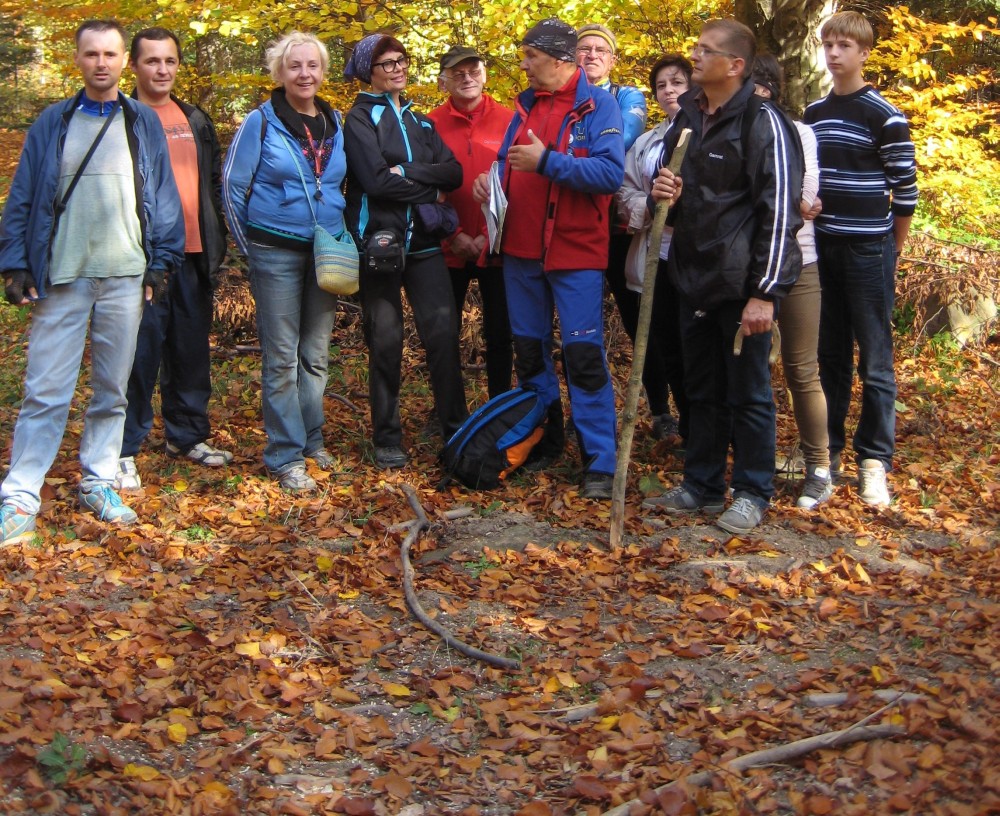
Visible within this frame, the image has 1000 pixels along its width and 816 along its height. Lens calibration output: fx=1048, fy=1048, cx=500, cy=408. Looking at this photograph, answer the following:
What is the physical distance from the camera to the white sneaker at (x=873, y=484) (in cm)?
561

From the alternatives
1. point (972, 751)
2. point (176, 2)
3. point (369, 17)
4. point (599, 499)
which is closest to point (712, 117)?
point (599, 499)

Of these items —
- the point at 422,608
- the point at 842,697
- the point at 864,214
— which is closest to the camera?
the point at 842,697

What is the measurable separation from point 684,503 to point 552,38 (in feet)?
8.28

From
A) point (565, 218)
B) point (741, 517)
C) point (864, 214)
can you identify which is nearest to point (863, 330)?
point (864, 214)

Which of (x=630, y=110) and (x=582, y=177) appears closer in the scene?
(x=582, y=177)

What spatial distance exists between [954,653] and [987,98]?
1433 cm

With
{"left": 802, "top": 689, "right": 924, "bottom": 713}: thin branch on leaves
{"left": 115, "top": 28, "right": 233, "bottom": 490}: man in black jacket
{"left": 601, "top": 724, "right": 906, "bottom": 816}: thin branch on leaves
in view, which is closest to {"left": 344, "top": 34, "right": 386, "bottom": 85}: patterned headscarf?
{"left": 115, "top": 28, "right": 233, "bottom": 490}: man in black jacket

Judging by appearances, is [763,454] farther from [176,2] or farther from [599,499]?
[176,2]

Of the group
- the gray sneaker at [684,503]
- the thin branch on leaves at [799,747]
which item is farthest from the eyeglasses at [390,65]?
the thin branch on leaves at [799,747]

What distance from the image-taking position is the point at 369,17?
27.5 ft

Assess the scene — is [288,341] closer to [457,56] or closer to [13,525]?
[13,525]

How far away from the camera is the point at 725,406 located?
544 centimetres

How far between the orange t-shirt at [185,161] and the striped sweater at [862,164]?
136 inches

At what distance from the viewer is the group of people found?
500 centimetres
